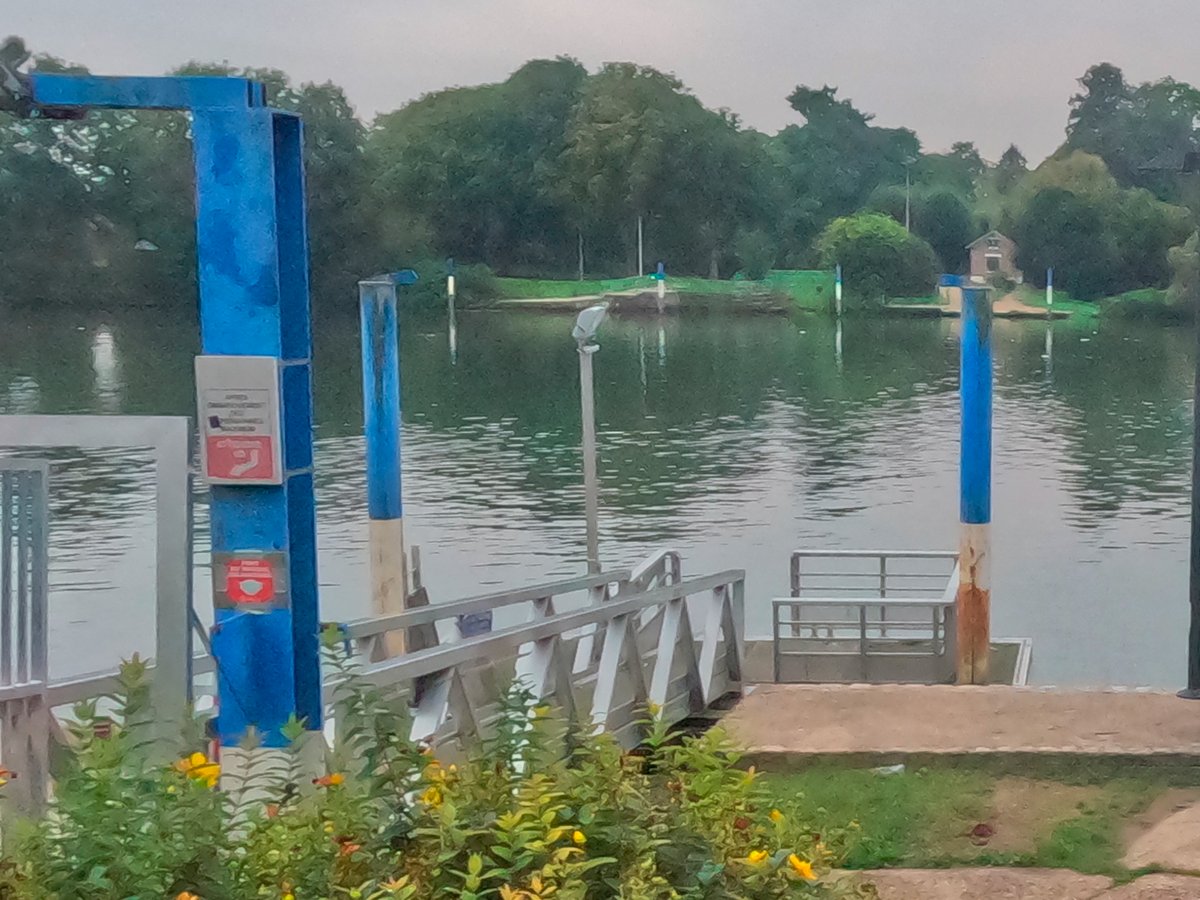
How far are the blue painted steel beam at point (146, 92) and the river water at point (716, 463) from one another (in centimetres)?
1146

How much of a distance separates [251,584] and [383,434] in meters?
10.1

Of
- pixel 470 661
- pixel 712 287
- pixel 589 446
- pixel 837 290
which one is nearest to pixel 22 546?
pixel 470 661

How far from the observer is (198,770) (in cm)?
285

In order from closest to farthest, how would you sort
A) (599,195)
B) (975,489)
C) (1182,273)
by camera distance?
(975,489) → (1182,273) → (599,195)

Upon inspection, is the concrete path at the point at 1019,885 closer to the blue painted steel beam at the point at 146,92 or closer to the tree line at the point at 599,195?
the blue painted steel beam at the point at 146,92

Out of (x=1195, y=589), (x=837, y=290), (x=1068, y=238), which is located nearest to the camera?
(x=1195, y=589)

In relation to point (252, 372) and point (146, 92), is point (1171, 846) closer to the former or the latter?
point (252, 372)

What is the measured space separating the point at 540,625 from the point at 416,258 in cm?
4062

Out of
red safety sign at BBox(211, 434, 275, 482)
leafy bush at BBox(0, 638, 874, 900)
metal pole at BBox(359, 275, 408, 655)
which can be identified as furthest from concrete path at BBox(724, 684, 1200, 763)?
metal pole at BBox(359, 275, 408, 655)

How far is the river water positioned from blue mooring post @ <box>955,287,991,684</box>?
686 cm

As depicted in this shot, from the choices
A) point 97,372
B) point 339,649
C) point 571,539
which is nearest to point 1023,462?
point 571,539

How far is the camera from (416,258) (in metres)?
45.9

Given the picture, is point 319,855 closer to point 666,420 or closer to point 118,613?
point 118,613

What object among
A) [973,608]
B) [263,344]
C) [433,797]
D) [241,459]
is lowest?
[973,608]
